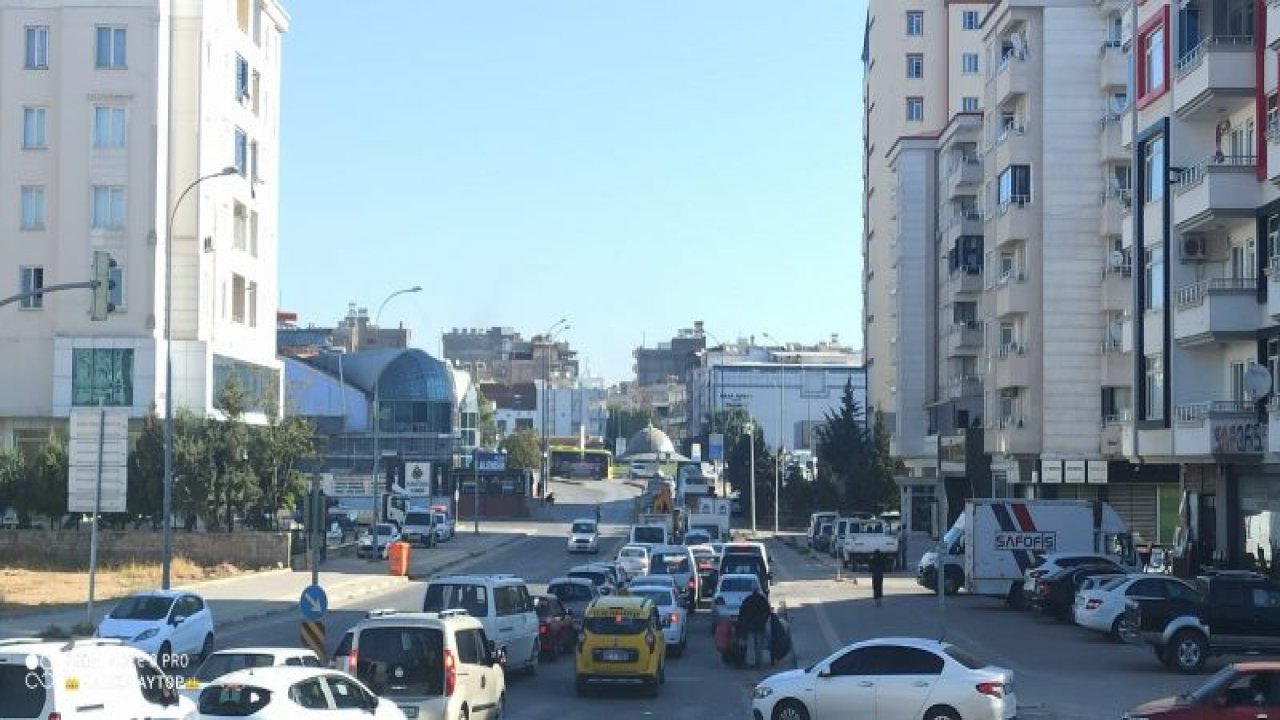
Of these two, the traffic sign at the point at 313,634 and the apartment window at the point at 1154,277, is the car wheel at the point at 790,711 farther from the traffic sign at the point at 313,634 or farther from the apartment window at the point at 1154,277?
the apartment window at the point at 1154,277

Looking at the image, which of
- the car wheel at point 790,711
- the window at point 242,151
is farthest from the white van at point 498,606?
the window at point 242,151

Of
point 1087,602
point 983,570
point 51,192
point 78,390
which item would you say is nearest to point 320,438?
point 78,390

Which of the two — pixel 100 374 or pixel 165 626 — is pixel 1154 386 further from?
pixel 100 374

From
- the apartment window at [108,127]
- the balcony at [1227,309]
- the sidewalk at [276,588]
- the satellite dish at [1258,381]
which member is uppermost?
the apartment window at [108,127]

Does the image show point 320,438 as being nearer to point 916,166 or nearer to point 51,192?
point 51,192

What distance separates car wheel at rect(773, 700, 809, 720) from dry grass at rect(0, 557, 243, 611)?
27773 millimetres

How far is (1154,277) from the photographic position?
1898 inches

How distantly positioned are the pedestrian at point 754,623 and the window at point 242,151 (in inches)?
1776

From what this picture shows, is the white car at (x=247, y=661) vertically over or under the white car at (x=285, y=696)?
under

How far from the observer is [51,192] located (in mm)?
68250

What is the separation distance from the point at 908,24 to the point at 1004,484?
40.0 metres

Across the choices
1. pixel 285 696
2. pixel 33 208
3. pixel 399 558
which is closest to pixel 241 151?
pixel 33 208

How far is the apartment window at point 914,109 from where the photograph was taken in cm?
10494

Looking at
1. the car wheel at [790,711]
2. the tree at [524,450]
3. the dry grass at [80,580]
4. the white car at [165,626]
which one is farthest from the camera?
the tree at [524,450]
